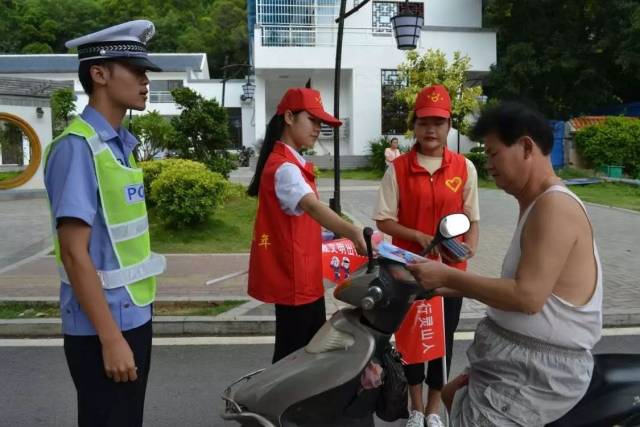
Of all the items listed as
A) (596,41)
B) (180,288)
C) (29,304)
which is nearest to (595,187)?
(596,41)

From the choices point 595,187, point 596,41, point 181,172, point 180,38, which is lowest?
point 595,187

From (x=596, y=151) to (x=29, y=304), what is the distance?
61.3 ft

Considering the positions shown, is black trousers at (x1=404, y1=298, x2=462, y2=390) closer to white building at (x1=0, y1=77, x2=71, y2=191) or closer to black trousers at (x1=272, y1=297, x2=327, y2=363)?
black trousers at (x1=272, y1=297, x2=327, y2=363)

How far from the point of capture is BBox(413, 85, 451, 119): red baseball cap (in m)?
3.21

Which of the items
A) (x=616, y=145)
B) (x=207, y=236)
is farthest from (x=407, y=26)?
(x=616, y=145)

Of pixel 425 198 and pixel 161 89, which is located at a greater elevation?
pixel 161 89

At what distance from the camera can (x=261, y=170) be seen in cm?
294

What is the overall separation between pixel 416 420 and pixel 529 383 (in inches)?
59.8

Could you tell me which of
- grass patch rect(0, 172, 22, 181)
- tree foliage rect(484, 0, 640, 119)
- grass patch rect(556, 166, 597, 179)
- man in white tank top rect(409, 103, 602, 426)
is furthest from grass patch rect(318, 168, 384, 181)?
man in white tank top rect(409, 103, 602, 426)

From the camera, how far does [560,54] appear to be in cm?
2533

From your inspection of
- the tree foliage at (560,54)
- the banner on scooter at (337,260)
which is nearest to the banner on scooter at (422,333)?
the banner on scooter at (337,260)

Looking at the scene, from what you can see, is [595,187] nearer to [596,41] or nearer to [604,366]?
[596,41]

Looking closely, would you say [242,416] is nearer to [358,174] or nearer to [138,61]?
[138,61]

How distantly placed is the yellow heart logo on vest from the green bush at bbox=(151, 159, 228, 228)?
22.7 feet
